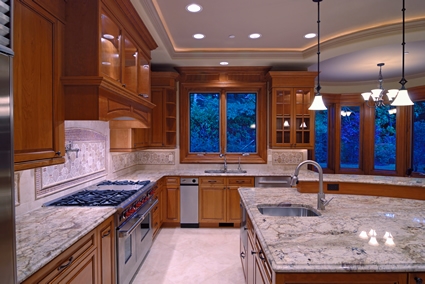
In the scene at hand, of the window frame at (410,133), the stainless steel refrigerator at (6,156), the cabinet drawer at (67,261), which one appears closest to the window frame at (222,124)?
the cabinet drawer at (67,261)

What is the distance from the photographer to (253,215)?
183 centimetres

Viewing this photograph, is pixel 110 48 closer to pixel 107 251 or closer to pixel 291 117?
pixel 107 251

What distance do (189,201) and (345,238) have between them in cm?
301

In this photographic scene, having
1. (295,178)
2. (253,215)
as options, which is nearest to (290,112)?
(295,178)

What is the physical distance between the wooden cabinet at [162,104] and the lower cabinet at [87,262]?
243 centimetres

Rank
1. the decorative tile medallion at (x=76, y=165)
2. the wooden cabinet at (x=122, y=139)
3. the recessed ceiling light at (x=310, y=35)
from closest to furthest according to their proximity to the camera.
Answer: the decorative tile medallion at (x=76, y=165), the recessed ceiling light at (x=310, y=35), the wooden cabinet at (x=122, y=139)

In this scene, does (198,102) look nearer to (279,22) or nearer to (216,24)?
(216,24)

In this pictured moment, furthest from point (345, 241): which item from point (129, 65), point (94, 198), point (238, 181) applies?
point (238, 181)

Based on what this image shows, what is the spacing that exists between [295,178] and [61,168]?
2205 mm

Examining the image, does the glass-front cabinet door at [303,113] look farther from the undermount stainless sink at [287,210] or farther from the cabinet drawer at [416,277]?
the cabinet drawer at [416,277]

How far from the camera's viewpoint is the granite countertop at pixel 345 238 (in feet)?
3.72

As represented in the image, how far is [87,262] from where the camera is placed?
1.72m

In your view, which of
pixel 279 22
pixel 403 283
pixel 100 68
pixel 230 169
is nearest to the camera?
pixel 403 283

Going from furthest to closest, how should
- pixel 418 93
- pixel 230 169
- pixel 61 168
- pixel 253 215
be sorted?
pixel 418 93, pixel 230 169, pixel 61 168, pixel 253 215
